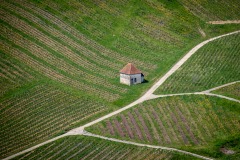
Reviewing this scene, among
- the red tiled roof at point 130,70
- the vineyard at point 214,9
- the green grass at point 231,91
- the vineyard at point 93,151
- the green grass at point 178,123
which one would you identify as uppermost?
the vineyard at point 214,9

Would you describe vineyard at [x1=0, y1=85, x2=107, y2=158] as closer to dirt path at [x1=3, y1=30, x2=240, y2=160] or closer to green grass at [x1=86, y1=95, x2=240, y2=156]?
dirt path at [x1=3, y1=30, x2=240, y2=160]

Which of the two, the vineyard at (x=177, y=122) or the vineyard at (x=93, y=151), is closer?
the vineyard at (x=93, y=151)

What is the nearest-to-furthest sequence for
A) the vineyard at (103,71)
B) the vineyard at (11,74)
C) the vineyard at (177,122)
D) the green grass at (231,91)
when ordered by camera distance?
the vineyard at (177,122) < the vineyard at (103,71) < the green grass at (231,91) < the vineyard at (11,74)

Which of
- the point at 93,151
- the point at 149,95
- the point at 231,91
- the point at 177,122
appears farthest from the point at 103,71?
the point at 93,151

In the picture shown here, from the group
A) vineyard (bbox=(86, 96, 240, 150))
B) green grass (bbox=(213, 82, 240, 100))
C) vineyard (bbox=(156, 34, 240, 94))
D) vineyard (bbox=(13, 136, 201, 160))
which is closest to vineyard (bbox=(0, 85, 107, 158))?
vineyard (bbox=(13, 136, 201, 160))

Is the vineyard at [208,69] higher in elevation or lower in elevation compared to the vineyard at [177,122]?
higher

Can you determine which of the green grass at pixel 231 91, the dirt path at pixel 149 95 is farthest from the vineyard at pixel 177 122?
the green grass at pixel 231 91

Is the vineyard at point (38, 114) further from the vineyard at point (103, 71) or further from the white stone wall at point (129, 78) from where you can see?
the white stone wall at point (129, 78)
